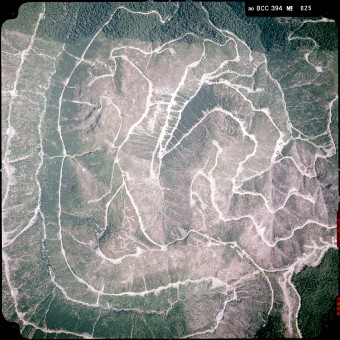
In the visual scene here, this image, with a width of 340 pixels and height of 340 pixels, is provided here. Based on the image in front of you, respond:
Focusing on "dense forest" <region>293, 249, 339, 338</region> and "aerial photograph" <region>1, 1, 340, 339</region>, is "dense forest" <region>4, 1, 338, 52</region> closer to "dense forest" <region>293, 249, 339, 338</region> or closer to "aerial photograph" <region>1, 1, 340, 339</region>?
"aerial photograph" <region>1, 1, 340, 339</region>

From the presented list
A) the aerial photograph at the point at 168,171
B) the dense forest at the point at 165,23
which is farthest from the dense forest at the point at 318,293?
the dense forest at the point at 165,23

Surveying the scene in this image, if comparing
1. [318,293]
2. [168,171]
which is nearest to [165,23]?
[168,171]

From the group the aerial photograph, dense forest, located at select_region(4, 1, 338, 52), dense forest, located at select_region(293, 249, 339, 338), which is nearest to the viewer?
dense forest, located at select_region(293, 249, 339, 338)

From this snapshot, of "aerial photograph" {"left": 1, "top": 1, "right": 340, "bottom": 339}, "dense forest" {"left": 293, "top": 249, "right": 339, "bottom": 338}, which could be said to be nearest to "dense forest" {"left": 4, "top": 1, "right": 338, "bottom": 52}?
"aerial photograph" {"left": 1, "top": 1, "right": 340, "bottom": 339}

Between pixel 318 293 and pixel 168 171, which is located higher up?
pixel 168 171

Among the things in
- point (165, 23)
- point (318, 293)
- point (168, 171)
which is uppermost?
point (165, 23)

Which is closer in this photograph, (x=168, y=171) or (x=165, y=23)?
(x=168, y=171)

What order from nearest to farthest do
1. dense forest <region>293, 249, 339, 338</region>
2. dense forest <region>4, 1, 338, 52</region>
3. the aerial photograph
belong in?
dense forest <region>293, 249, 339, 338</region> → the aerial photograph → dense forest <region>4, 1, 338, 52</region>

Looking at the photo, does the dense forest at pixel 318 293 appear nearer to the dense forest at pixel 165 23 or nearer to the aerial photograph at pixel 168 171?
the aerial photograph at pixel 168 171

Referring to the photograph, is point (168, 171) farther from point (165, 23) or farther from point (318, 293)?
point (318, 293)
